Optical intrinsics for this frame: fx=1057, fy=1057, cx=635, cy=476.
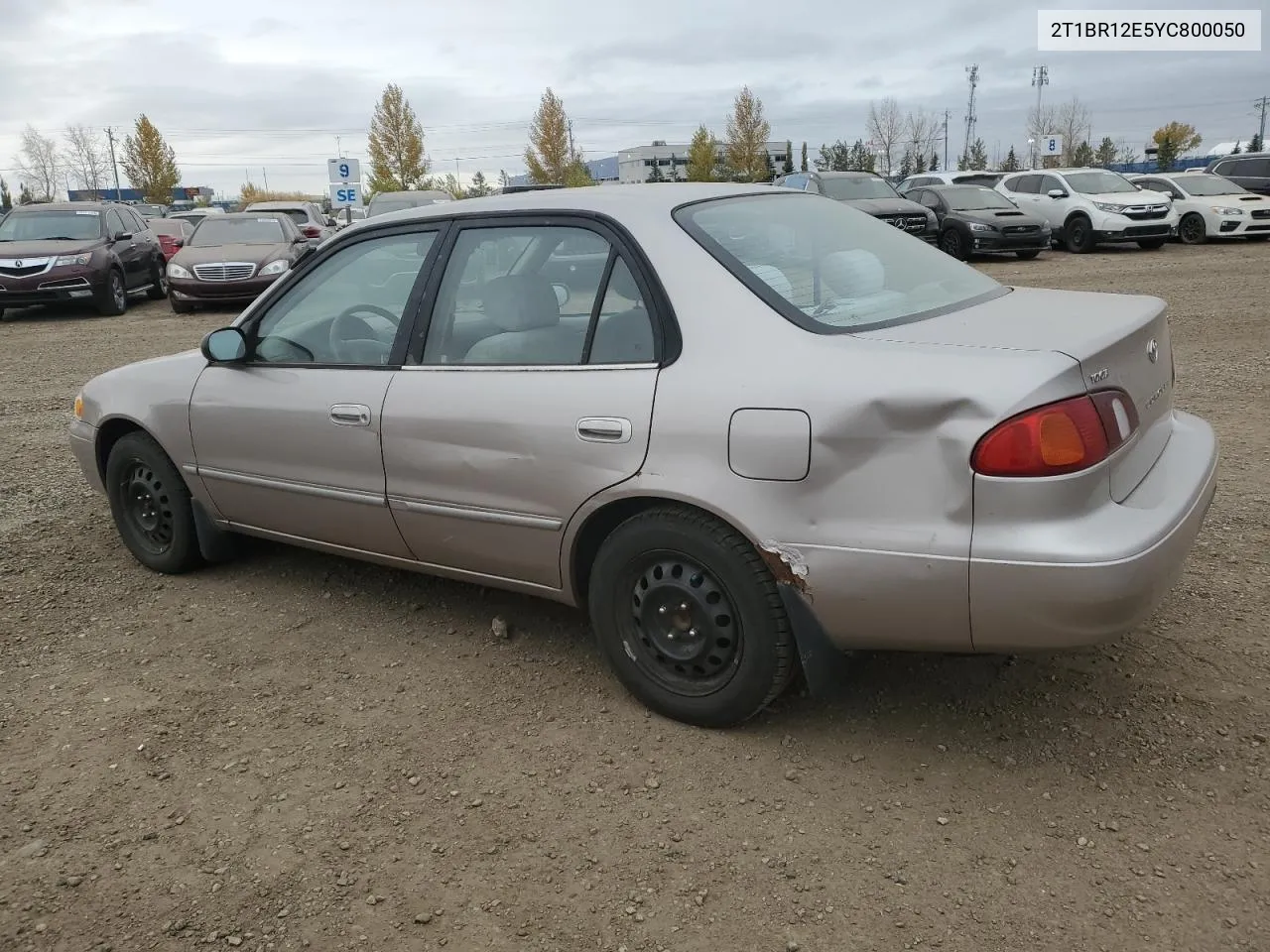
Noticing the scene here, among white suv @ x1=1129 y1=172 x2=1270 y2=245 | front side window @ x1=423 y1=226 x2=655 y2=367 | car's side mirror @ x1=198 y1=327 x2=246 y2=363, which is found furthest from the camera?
white suv @ x1=1129 y1=172 x2=1270 y2=245

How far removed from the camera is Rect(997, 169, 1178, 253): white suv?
758 inches

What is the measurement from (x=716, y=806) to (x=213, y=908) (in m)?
1.26

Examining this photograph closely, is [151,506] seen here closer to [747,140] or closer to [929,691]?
[929,691]

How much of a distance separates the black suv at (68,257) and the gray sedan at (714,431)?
40.8 ft

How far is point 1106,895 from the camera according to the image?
238 centimetres

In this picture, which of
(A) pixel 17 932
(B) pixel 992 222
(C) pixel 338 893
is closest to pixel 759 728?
(C) pixel 338 893

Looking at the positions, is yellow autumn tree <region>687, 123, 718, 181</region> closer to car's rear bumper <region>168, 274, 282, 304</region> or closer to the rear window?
car's rear bumper <region>168, 274, 282, 304</region>

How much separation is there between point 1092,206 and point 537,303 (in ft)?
62.4

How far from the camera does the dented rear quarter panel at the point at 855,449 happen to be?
2.54 meters

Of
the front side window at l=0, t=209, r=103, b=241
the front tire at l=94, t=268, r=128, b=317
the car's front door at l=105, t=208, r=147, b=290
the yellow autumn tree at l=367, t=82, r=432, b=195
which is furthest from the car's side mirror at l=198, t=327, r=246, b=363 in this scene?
the yellow autumn tree at l=367, t=82, r=432, b=195

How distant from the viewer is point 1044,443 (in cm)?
248

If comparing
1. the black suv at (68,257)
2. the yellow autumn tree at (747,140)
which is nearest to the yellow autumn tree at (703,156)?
the yellow autumn tree at (747,140)

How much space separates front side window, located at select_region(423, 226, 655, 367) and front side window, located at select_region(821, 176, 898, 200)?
1660 centimetres

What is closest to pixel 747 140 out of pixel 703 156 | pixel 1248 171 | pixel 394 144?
pixel 703 156
